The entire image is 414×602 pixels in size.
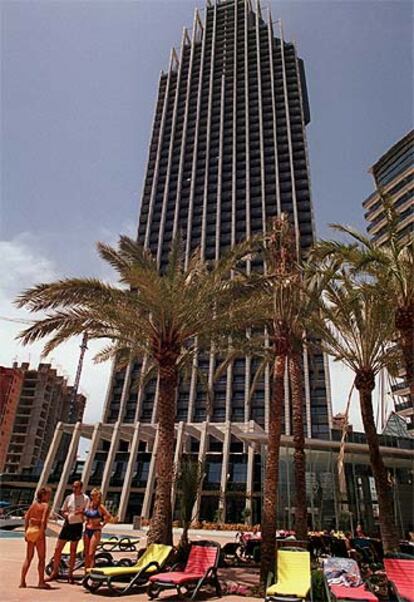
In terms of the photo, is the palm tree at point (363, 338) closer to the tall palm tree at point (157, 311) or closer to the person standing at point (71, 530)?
the tall palm tree at point (157, 311)

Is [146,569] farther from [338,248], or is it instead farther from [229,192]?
[229,192]

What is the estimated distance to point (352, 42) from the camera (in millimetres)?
13781

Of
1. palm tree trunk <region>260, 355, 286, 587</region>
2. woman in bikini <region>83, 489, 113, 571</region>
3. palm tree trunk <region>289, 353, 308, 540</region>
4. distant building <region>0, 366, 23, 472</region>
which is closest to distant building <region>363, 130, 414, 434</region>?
palm tree trunk <region>289, 353, 308, 540</region>

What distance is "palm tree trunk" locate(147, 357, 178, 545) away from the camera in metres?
10.9

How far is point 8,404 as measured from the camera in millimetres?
78688

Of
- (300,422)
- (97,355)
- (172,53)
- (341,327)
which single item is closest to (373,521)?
(300,422)

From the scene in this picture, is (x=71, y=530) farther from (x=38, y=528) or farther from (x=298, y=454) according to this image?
(x=298, y=454)

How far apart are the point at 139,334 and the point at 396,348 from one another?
26.1 ft

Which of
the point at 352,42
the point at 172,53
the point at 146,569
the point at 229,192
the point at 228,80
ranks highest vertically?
the point at 172,53

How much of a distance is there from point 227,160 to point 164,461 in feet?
253

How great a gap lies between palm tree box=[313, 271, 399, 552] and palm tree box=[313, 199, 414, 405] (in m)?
1.09

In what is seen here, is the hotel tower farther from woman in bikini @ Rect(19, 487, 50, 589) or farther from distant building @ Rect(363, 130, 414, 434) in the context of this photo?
woman in bikini @ Rect(19, 487, 50, 589)

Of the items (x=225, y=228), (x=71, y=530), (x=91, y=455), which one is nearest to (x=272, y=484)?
(x=71, y=530)

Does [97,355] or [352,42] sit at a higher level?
[352,42]
